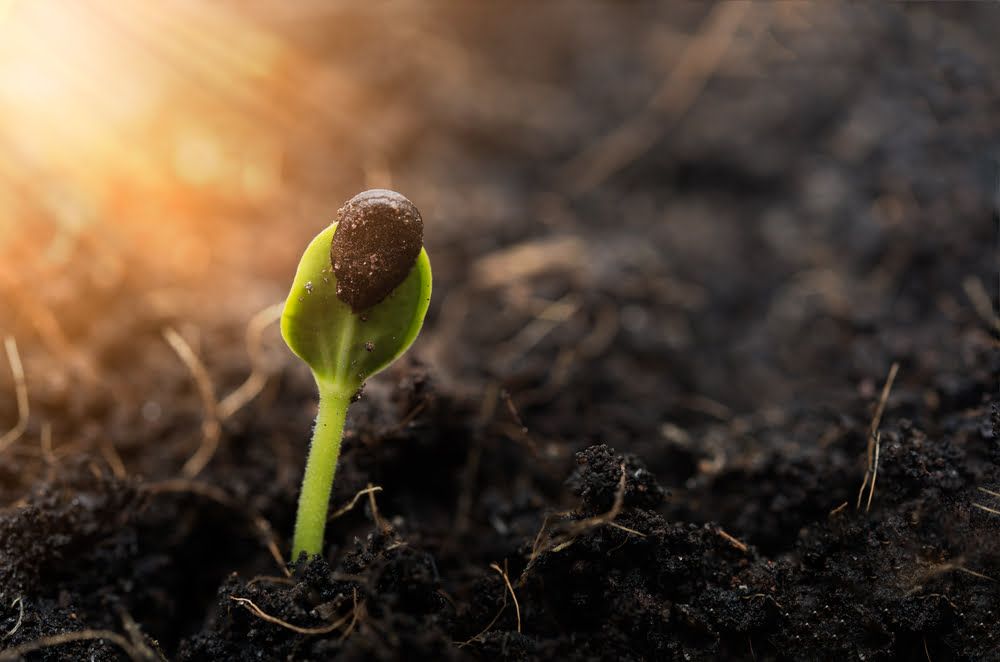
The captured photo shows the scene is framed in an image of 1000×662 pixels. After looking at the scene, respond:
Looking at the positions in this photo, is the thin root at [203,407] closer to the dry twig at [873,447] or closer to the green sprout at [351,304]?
the green sprout at [351,304]

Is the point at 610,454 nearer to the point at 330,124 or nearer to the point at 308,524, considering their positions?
the point at 308,524

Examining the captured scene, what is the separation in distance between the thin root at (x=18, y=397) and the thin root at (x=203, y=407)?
1.00ft

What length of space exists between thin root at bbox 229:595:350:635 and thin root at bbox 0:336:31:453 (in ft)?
2.17

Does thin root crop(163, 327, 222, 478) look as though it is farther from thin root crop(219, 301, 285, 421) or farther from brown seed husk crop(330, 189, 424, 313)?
brown seed husk crop(330, 189, 424, 313)

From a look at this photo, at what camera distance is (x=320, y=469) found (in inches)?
51.8

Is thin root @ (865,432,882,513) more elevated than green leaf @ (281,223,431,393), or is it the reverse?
green leaf @ (281,223,431,393)

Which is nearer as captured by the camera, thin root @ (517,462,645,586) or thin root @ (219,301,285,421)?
thin root @ (517,462,645,586)

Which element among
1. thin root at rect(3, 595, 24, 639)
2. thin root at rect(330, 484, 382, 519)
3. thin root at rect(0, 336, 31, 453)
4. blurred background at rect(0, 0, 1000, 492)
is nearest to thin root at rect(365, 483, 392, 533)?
thin root at rect(330, 484, 382, 519)

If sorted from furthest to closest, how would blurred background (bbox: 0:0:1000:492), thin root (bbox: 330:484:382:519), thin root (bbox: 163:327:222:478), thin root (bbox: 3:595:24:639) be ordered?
blurred background (bbox: 0:0:1000:492) < thin root (bbox: 163:327:222:478) < thin root (bbox: 330:484:382:519) < thin root (bbox: 3:595:24:639)

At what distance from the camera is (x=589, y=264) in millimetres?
2367

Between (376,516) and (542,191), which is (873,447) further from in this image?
(542,191)

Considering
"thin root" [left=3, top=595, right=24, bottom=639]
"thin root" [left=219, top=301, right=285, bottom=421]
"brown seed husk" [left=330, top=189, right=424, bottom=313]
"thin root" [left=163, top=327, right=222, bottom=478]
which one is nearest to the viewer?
"brown seed husk" [left=330, top=189, right=424, bottom=313]

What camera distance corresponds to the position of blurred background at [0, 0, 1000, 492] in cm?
199

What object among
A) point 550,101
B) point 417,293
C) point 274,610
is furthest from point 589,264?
point 274,610
